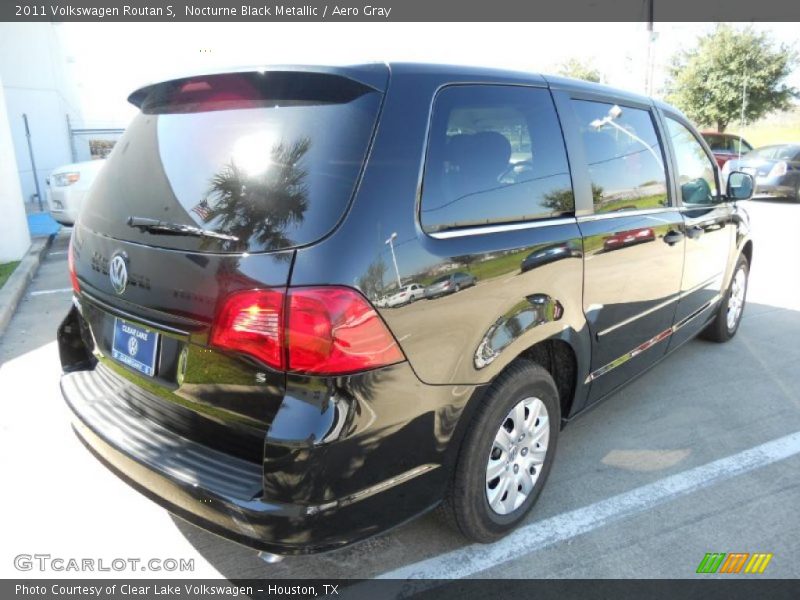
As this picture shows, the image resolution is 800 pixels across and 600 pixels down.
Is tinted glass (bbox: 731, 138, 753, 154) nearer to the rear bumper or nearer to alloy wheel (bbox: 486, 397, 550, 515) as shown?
alloy wheel (bbox: 486, 397, 550, 515)

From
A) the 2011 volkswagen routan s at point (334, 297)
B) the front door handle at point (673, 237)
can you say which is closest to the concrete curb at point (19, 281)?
the 2011 volkswagen routan s at point (334, 297)

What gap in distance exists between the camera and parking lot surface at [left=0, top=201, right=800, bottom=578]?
241cm

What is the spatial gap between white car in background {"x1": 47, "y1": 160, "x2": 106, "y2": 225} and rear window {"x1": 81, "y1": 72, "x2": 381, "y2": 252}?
298 inches

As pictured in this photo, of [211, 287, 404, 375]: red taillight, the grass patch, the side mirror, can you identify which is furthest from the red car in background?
[211, 287, 404, 375]: red taillight

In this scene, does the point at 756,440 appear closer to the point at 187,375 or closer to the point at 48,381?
the point at 187,375

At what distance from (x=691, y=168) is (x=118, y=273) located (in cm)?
356

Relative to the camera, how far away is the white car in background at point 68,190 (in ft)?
28.8

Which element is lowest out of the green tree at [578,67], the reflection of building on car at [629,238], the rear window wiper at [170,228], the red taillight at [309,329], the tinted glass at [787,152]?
the tinted glass at [787,152]

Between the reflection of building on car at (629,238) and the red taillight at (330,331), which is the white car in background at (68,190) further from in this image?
the red taillight at (330,331)

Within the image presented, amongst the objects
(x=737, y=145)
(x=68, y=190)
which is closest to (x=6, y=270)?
(x=68, y=190)

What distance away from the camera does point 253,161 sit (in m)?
1.92

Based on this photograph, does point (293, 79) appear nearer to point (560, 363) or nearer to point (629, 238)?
point (560, 363)

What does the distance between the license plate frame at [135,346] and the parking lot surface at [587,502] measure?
0.86 metres

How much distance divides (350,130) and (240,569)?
1770 millimetres
